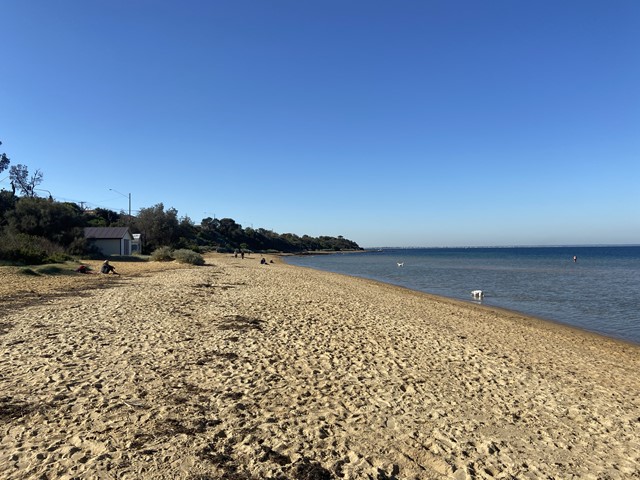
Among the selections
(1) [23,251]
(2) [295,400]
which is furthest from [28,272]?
(2) [295,400]

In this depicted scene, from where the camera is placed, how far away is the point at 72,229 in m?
36.3

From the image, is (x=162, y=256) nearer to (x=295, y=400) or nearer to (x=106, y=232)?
(x=106, y=232)

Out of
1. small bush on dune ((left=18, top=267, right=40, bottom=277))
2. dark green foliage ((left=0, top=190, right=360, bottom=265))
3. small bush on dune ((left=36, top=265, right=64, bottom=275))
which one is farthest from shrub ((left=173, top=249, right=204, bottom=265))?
small bush on dune ((left=18, top=267, right=40, bottom=277))

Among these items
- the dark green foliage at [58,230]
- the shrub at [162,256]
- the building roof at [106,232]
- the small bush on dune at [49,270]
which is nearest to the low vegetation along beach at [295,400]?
the small bush on dune at [49,270]

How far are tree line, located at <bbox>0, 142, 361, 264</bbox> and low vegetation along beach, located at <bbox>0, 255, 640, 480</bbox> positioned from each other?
19146 mm

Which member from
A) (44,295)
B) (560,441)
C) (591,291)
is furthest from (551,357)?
(591,291)

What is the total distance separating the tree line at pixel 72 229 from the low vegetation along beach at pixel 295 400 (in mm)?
19146

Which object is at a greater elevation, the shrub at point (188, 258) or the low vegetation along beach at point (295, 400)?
the shrub at point (188, 258)

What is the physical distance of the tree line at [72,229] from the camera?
90.5 ft

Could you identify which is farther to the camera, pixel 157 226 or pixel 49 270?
pixel 157 226

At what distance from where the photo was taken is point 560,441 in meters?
5.45

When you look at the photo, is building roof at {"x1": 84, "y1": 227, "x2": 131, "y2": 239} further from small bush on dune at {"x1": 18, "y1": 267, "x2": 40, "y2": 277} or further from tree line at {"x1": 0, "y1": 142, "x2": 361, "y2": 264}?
small bush on dune at {"x1": 18, "y1": 267, "x2": 40, "y2": 277}

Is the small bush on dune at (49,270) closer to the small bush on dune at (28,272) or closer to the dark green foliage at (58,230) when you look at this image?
the small bush on dune at (28,272)

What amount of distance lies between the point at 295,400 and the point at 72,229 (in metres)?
38.0
